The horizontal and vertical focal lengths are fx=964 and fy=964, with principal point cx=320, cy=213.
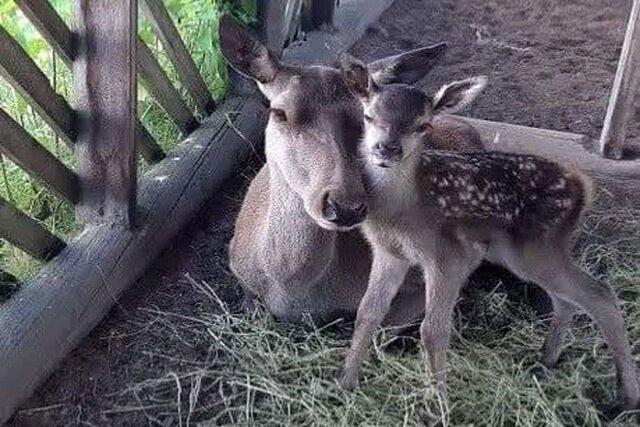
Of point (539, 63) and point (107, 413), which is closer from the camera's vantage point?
point (107, 413)

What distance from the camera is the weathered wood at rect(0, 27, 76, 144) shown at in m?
3.27

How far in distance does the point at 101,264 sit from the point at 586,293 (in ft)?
5.80

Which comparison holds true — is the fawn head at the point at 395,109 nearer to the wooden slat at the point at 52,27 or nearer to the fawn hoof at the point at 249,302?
the fawn hoof at the point at 249,302

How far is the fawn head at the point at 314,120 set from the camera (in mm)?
3107

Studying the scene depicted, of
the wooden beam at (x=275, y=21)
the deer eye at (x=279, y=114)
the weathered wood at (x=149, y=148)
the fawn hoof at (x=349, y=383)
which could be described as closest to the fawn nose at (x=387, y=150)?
the deer eye at (x=279, y=114)

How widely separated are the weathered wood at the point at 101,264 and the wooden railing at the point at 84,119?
13cm

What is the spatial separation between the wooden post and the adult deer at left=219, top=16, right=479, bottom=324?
489mm

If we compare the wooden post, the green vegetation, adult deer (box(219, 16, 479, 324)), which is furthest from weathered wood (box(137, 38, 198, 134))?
adult deer (box(219, 16, 479, 324))

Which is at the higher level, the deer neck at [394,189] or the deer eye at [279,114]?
the deer eye at [279,114]

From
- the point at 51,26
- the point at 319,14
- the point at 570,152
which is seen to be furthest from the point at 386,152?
the point at 319,14

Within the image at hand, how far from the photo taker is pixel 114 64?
3660 mm

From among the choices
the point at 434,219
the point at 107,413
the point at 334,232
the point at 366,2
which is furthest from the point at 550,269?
the point at 366,2

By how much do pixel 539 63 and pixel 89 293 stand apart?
3693 millimetres

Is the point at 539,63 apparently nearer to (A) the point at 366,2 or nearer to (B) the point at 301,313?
(A) the point at 366,2
